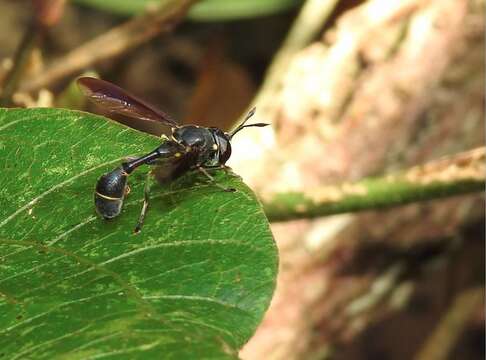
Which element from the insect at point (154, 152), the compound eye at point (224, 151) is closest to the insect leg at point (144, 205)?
the insect at point (154, 152)

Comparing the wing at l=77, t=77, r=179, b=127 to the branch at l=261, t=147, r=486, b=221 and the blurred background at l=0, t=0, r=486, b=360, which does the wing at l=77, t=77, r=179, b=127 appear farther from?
the blurred background at l=0, t=0, r=486, b=360

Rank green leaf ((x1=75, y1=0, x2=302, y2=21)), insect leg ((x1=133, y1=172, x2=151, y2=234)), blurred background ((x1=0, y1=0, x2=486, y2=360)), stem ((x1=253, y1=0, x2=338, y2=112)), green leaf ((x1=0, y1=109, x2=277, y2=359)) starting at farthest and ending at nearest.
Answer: green leaf ((x1=75, y1=0, x2=302, y2=21))
stem ((x1=253, y1=0, x2=338, y2=112))
blurred background ((x1=0, y1=0, x2=486, y2=360))
insect leg ((x1=133, y1=172, x2=151, y2=234))
green leaf ((x1=0, y1=109, x2=277, y2=359))


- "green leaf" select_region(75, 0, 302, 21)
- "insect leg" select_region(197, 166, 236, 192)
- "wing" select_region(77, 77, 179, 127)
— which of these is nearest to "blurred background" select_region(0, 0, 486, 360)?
"green leaf" select_region(75, 0, 302, 21)

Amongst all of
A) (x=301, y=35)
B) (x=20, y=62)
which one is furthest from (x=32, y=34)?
(x=301, y=35)

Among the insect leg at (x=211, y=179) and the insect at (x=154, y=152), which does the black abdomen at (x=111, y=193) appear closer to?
the insect at (x=154, y=152)

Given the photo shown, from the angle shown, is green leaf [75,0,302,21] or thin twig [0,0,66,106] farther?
green leaf [75,0,302,21]

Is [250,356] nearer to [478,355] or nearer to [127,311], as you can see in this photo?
[478,355]
